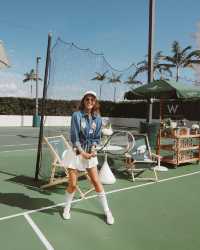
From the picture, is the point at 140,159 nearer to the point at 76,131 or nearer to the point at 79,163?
the point at 79,163

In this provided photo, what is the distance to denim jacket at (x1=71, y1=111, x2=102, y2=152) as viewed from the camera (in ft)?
13.0

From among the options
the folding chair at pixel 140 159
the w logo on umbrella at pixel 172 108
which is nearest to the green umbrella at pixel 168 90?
the folding chair at pixel 140 159

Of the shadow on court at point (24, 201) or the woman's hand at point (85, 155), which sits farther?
the shadow on court at point (24, 201)

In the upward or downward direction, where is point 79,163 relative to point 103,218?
upward

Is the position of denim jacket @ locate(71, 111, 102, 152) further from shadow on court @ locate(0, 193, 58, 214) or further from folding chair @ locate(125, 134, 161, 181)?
folding chair @ locate(125, 134, 161, 181)

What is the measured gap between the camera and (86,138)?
4023 millimetres

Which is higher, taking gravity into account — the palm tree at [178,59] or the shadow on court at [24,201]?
the palm tree at [178,59]

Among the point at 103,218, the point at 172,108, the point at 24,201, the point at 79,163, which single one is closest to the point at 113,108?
the point at 172,108

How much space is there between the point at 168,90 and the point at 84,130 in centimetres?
454

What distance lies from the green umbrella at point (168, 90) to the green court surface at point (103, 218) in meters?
2.48

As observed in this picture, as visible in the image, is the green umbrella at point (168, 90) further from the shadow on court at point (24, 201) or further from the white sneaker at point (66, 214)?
the white sneaker at point (66, 214)

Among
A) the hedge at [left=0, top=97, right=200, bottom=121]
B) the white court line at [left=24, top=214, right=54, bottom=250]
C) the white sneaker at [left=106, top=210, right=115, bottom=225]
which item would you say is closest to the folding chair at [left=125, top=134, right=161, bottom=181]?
the white sneaker at [left=106, top=210, right=115, bottom=225]

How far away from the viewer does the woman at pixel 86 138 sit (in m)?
3.98

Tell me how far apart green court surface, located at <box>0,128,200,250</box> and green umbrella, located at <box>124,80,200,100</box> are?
2.48 meters
